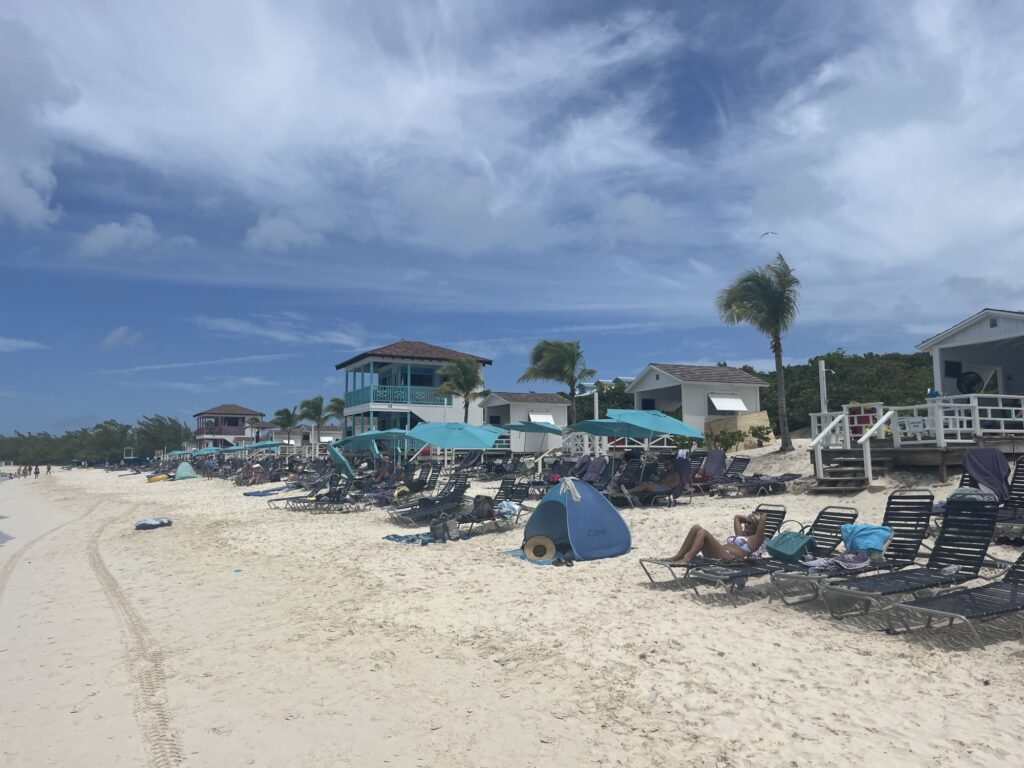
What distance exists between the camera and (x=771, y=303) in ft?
67.9

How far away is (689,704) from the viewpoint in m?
4.54

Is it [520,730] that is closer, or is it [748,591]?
[520,730]

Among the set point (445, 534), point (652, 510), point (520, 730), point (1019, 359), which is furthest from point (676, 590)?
point (1019, 359)

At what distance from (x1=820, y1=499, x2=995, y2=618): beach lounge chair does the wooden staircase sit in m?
6.19

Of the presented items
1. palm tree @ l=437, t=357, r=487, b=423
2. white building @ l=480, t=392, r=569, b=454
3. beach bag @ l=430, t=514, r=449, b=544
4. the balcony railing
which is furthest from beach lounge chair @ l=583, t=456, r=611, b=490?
the balcony railing

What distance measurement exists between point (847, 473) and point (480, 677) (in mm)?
10409

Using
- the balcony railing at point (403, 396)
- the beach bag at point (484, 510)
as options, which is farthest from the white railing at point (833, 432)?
the balcony railing at point (403, 396)

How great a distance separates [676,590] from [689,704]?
2850mm

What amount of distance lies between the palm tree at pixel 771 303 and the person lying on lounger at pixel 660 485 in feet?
26.0

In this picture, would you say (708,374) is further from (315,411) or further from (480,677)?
(315,411)

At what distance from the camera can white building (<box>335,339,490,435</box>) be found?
33.6 m

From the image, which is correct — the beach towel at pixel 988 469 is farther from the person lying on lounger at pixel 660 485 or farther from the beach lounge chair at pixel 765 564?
the person lying on lounger at pixel 660 485

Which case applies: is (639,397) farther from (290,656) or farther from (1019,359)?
(290,656)

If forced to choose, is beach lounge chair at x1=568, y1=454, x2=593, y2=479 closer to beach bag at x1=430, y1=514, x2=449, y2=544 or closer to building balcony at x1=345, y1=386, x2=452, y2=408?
beach bag at x1=430, y1=514, x2=449, y2=544
